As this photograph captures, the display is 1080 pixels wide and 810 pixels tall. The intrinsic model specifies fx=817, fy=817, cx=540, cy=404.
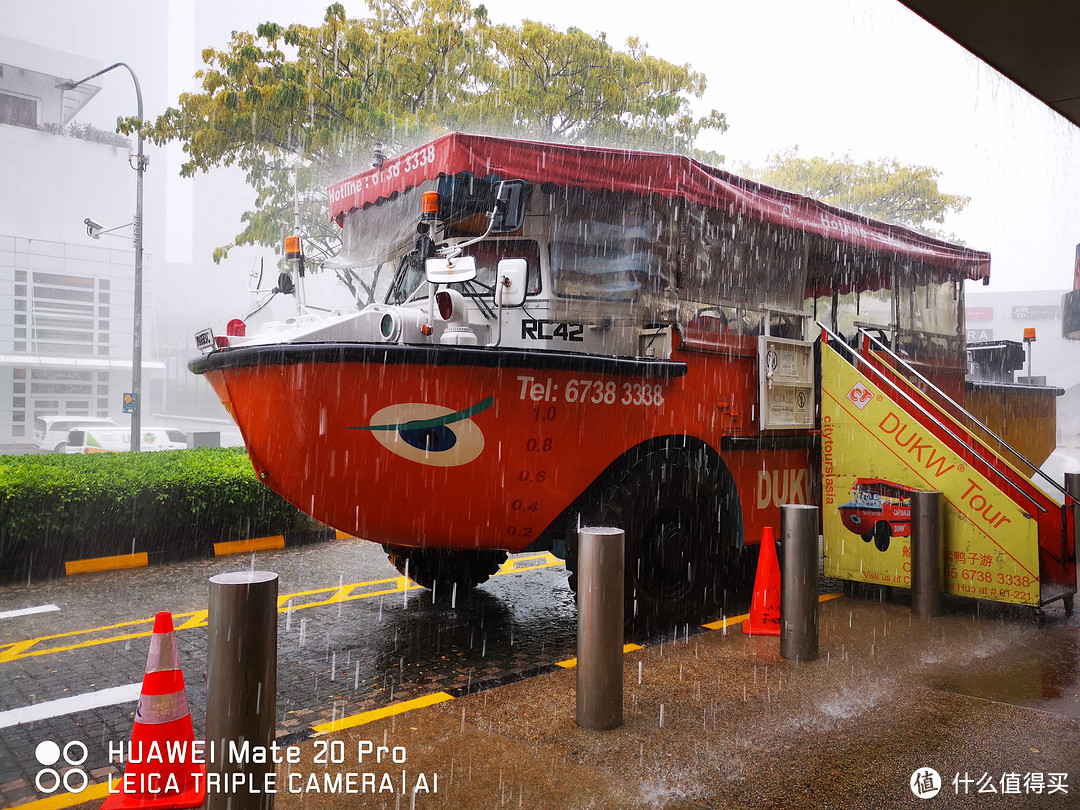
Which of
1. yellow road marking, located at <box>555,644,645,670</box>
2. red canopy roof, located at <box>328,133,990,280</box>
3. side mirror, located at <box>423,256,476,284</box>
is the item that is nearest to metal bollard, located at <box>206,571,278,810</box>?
side mirror, located at <box>423,256,476,284</box>

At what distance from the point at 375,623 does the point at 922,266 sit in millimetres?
5992

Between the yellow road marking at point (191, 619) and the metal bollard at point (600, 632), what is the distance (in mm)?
3126

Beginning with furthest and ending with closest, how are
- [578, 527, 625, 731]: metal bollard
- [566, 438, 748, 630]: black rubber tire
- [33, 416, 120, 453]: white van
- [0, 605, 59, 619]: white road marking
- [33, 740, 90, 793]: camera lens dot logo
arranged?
[33, 416, 120, 453]: white van
[0, 605, 59, 619]: white road marking
[566, 438, 748, 630]: black rubber tire
[578, 527, 625, 731]: metal bollard
[33, 740, 90, 793]: camera lens dot logo

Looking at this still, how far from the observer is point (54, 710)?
3.97 m

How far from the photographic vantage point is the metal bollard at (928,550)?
5418 mm

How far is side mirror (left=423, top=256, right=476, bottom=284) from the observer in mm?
3992

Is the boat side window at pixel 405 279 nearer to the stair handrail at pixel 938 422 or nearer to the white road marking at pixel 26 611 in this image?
the stair handrail at pixel 938 422

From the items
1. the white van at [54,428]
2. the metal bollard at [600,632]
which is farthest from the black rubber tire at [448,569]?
the white van at [54,428]

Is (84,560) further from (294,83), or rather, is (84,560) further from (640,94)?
(640,94)

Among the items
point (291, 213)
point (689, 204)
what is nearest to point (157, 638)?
point (689, 204)

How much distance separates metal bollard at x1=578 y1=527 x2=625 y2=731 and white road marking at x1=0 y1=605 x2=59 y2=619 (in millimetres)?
4550

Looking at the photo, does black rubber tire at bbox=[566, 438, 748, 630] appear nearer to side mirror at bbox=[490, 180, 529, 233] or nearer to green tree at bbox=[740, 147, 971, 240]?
side mirror at bbox=[490, 180, 529, 233]

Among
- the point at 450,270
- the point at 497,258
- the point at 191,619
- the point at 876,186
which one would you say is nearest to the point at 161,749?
the point at 450,270

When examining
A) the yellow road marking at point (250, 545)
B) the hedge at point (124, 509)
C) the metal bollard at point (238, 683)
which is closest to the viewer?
the metal bollard at point (238, 683)
